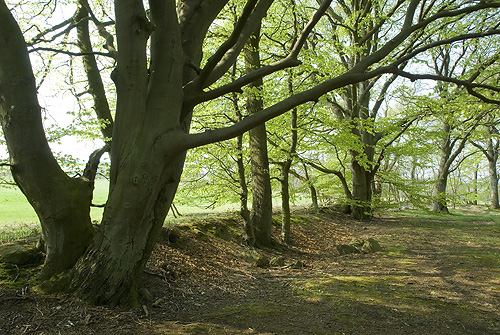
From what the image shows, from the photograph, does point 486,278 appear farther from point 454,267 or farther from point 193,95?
point 193,95

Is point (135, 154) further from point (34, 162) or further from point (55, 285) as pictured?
point (55, 285)

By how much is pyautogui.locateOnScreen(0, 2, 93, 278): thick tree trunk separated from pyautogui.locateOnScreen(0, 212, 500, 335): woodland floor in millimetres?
603

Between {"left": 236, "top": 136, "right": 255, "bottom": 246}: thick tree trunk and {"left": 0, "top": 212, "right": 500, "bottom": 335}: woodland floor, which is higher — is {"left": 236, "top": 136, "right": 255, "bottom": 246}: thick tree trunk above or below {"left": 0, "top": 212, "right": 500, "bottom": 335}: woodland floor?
above

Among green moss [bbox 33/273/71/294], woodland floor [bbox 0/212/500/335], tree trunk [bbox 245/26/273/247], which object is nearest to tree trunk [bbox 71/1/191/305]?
green moss [bbox 33/273/71/294]

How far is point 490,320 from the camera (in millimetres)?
3775

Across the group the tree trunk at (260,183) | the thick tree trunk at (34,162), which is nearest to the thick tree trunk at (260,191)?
the tree trunk at (260,183)

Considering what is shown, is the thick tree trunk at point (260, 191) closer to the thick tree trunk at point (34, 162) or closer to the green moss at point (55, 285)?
the thick tree trunk at point (34, 162)

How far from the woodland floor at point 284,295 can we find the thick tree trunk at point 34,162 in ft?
1.98

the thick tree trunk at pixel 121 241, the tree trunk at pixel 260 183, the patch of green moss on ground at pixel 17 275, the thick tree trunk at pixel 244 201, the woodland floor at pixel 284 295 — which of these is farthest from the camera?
the tree trunk at pixel 260 183

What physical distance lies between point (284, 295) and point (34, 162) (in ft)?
11.8

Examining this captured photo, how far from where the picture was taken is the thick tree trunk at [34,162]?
3.54 meters

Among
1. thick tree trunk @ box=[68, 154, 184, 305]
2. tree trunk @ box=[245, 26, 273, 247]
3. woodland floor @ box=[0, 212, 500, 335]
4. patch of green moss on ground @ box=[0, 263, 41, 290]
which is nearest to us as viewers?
woodland floor @ box=[0, 212, 500, 335]

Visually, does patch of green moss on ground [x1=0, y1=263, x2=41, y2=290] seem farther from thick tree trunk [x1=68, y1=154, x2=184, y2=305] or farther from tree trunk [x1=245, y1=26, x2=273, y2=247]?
tree trunk [x1=245, y1=26, x2=273, y2=247]

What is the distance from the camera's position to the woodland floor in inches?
129
